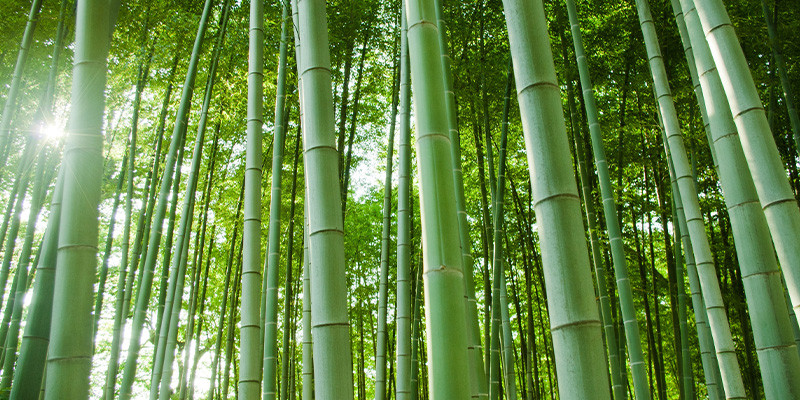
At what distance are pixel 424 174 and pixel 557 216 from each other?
0.34 metres

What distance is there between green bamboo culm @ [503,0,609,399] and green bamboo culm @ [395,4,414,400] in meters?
1.28

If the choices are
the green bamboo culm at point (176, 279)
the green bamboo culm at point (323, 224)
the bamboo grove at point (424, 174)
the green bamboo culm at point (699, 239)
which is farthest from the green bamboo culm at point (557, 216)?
the green bamboo culm at point (176, 279)

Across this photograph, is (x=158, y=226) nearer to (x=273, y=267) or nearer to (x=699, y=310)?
(x=273, y=267)

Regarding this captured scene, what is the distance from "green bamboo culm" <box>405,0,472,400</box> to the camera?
44.7 inches

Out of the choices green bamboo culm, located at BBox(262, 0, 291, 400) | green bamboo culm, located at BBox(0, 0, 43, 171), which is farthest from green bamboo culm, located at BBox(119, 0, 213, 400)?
green bamboo culm, located at BBox(0, 0, 43, 171)

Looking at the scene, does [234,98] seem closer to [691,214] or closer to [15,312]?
[15,312]

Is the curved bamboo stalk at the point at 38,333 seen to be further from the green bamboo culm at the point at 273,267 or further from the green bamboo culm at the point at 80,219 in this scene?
the green bamboo culm at the point at 273,267

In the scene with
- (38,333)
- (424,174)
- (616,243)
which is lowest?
(38,333)

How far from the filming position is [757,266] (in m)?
1.62

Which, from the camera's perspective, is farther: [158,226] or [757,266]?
[158,226]

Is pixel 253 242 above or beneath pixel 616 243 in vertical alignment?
beneath

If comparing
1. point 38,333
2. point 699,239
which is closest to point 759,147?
point 699,239

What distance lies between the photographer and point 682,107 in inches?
214

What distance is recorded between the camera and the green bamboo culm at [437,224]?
3.73ft
